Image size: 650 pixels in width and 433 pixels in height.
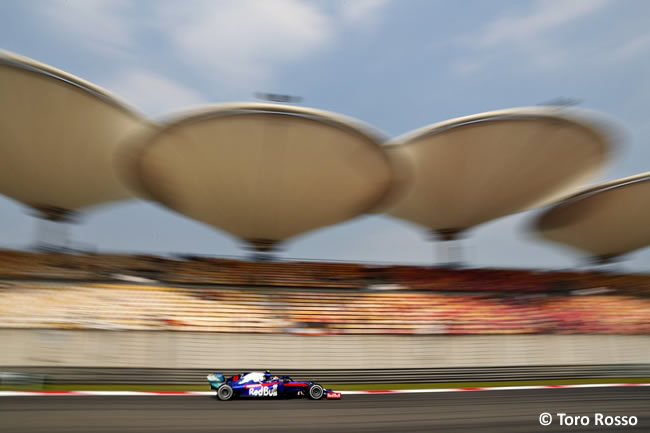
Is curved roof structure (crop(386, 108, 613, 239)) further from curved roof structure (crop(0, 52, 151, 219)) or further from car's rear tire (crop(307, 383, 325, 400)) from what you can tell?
curved roof structure (crop(0, 52, 151, 219))

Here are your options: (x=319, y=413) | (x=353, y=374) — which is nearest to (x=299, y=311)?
(x=353, y=374)

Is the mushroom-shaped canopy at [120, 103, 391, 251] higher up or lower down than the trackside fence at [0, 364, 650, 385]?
higher up

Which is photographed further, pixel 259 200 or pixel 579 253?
pixel 579 253

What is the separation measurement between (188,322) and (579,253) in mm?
25906

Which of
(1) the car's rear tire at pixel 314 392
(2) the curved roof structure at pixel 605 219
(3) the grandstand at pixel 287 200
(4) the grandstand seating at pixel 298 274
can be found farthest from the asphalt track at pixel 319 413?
(2) the curved roof structure at pixel 605 219

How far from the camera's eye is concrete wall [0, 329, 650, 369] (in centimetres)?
1209

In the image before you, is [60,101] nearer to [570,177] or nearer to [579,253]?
[570,177]

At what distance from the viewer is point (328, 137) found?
51.9ft

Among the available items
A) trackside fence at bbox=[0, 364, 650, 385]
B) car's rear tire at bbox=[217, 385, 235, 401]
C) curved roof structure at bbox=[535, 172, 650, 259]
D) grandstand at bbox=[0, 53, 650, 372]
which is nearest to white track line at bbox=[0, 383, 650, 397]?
trackside fence at bbox=[0, 364, 650, 385]

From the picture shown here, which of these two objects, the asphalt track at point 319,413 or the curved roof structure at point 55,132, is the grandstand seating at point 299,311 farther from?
the curved roof structure at point 55,132

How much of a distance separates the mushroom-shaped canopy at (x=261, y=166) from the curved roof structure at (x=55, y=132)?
3.89ft

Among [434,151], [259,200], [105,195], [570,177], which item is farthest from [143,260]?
[570,177]

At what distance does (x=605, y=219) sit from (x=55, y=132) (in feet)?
88.7

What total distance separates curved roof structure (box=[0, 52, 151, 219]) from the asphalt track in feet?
32.6
